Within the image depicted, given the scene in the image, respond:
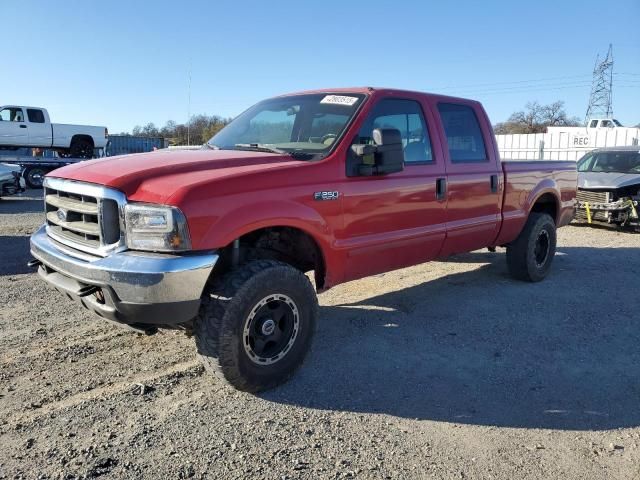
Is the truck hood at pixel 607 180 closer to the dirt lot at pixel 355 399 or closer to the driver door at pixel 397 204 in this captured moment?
the dirt lot at pixel 355 399

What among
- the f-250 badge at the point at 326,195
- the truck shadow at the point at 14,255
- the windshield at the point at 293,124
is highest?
the windshield at the point at 293,124

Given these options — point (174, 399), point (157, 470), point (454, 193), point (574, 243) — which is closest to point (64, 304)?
point (174, 399)

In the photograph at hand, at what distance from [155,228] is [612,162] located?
1220cm

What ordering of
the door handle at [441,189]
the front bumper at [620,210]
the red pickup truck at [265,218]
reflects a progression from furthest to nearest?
the front bumper at [620,210]
the door handle at [441,189]
the red pickup truck at [265,218]

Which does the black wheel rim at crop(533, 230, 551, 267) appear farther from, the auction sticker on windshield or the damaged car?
the damaged car

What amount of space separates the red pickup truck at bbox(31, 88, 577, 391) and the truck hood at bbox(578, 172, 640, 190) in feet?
23.1

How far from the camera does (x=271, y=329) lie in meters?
3.51

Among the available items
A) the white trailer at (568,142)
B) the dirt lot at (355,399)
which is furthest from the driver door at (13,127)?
the white trailer at (568,142)

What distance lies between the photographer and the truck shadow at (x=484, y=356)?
3383mm

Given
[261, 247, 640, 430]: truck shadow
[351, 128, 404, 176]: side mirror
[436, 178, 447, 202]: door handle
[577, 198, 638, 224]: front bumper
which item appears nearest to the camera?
[261, 247, 640, 430]: truck shadow

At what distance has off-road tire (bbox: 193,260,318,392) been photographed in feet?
10.6

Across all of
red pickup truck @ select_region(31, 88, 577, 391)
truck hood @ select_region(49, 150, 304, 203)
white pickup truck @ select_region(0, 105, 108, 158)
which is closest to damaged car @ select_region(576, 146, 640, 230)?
red pickup truck @ select_region(31, 88, 577, 391)

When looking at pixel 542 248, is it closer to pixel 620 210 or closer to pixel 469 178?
pixel 469 178

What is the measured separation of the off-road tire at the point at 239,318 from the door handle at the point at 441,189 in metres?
1.81
